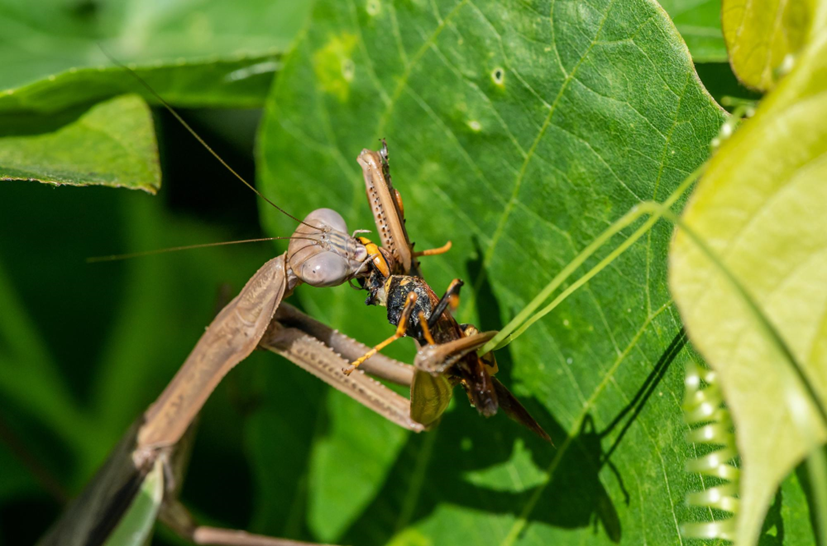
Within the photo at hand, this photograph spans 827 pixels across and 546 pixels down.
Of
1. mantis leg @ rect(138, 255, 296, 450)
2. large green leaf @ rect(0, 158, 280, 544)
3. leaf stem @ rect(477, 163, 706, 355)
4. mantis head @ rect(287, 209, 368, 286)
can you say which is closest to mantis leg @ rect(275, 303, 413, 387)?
mantis leg @ rect(138, 255, 296, 450)

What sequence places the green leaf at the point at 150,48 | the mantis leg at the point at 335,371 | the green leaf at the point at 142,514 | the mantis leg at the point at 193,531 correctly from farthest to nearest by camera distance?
the mantis leg at the point at 193,531 < the green leaf at the point at 142,514 < the green leaf at the point at 150,48 < the mantis leg at the point at 335,371

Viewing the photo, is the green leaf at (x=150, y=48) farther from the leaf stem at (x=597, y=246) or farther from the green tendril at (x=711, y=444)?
the green tendril at (x=711, y=444)

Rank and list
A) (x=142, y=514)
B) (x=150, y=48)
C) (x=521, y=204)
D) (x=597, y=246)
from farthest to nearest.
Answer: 1. (x=150, y=48)
2. (x=142, y=514)
3. (x=521, y=204)
4. (x=597, y=246)

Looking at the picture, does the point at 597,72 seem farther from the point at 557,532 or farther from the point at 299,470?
the point at 299,470

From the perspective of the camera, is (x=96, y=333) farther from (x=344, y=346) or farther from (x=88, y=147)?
(x=344, y=346)

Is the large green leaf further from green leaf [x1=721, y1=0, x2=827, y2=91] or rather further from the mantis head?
green leaf [x1=721, y1=0, x2=827, y2=91]

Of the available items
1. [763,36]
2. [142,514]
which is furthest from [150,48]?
[763,36]

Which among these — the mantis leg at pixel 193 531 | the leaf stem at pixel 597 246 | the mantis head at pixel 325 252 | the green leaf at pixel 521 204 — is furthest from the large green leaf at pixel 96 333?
the leaf stem at pixel 597 246
